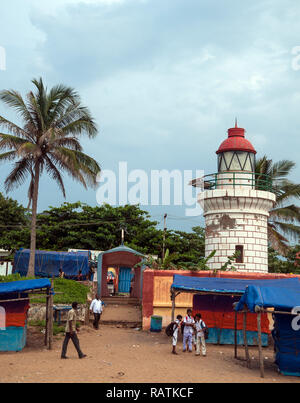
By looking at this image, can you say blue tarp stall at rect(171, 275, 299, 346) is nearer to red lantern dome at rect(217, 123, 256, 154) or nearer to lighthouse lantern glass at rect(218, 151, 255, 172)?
lighthouse lantern glass at rect(218, 151, 255, 172)

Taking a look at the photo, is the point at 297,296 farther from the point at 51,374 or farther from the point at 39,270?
the point at 39,270

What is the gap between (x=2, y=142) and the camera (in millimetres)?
24734

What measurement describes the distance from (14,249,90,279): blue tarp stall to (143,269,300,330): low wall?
39.5ft

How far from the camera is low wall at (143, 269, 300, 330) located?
2041 centimetres

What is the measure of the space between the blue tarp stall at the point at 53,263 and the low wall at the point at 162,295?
12.0 metres

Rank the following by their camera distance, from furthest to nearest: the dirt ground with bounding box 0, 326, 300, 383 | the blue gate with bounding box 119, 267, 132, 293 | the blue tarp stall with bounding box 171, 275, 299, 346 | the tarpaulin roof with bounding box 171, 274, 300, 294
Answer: the blue gate with bounding box 119, 267, 132, 293 < the blue tarp stall with bounding box 171, 275, 299, 346 < the tarpaulin roof with bounding box 171, 274, 300, 294 < the dirt ground with bounding box 0, 326, 300, 383

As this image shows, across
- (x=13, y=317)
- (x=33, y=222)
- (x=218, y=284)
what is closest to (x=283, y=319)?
(x=218, y=284)

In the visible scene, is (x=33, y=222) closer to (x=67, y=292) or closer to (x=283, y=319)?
(x=67, y=292)

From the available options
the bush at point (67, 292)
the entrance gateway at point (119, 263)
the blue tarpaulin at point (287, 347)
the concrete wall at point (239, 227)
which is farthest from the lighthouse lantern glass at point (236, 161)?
the blue tarpaulin at point (287, 347)

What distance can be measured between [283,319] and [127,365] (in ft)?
14.6

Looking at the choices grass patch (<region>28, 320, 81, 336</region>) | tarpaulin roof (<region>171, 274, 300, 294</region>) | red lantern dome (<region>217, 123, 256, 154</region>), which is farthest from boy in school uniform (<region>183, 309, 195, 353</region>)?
red lantern dome (<region>217, 123, 256, 154</region>)

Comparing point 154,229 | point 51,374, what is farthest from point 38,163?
point 51,374

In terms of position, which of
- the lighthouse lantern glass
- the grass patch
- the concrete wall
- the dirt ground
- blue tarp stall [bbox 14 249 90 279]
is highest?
the lighthouse lantern glass

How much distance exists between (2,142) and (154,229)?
1618 centimetres
